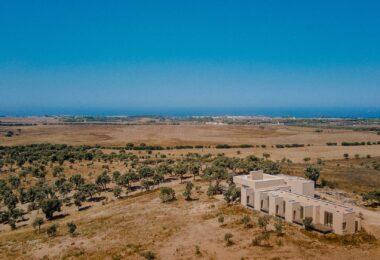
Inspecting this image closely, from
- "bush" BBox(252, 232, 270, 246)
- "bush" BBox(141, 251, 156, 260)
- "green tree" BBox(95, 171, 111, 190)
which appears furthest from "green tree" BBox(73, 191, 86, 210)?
"bush" BBox(252, 232, 270, 246)

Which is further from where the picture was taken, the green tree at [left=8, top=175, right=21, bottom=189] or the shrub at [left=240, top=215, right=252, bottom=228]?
the green tree at [left=8, top=175, right=21, bottom=189]

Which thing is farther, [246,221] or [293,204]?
[293,204]

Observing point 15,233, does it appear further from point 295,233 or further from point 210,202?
point 295,233

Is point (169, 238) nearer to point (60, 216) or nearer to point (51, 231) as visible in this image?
point (51, 231)

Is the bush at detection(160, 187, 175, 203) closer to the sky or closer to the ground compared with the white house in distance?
closer to the ground

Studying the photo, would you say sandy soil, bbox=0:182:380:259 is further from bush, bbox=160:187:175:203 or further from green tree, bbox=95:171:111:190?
green tree, bbox=95:171:111:190

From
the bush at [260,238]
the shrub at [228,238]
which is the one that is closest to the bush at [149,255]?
the shrub at [228,238]

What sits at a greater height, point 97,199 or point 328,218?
point 328,218

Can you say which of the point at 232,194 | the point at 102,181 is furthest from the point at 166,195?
the point at 102,181

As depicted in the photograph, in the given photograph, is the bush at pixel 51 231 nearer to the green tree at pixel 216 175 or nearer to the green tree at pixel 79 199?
the green tree at pixel 79 199
